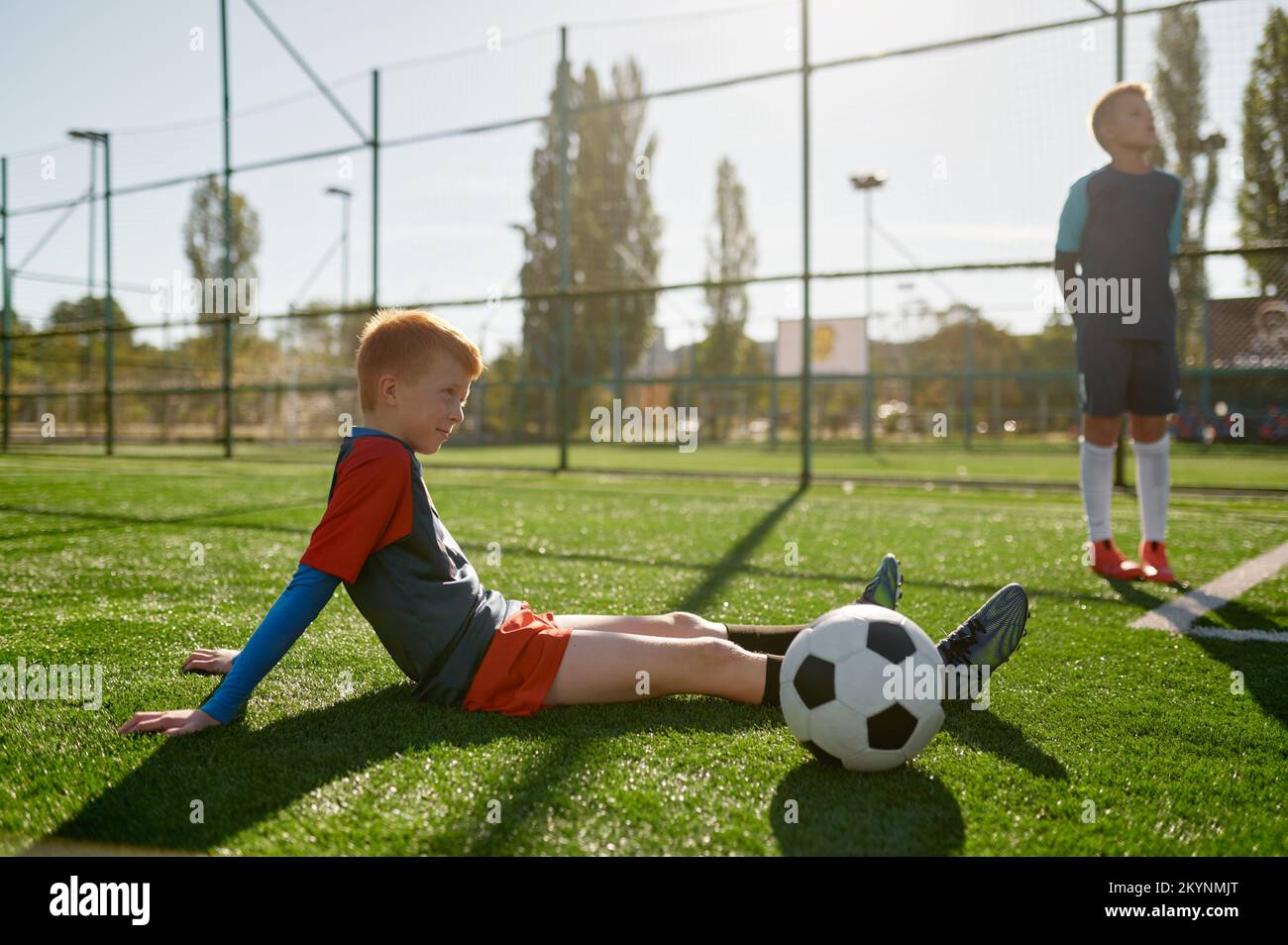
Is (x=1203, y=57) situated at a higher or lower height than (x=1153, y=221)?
higher

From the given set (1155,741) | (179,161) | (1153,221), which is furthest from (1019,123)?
(179,161)

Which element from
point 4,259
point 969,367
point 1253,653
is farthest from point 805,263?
point 4,259

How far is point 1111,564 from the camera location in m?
3.83

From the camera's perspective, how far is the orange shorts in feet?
6.48

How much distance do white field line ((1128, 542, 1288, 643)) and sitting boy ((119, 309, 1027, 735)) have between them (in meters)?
1.66

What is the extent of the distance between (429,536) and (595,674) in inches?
19.5

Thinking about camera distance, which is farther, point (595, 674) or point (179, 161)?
point (179, 161)

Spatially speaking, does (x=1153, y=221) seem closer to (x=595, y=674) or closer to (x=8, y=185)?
(x=595, y=674)
